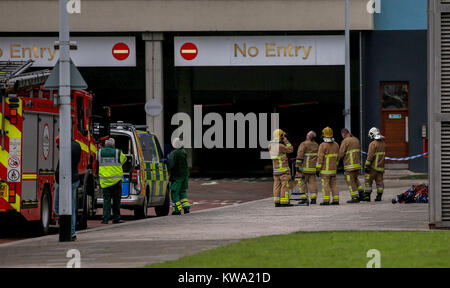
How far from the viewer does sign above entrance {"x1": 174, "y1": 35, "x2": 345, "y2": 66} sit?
140 ft

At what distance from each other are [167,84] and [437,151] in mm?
32501

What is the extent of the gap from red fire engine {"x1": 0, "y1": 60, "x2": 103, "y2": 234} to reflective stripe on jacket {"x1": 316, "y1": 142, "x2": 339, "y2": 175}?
669 cm

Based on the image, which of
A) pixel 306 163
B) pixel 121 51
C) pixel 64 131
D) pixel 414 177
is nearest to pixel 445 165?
pixel 64 131

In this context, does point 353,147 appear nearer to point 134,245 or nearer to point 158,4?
point 134,245

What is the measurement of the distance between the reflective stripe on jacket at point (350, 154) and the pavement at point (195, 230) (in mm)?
966

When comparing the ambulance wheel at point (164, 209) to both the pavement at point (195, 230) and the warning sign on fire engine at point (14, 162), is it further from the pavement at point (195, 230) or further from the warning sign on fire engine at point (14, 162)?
the warning sign on fire engine at point (14, 162)

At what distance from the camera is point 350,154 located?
25828mm

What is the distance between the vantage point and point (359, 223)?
19.1 m

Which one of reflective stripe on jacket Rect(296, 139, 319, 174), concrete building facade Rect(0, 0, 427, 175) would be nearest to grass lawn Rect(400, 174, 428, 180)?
concrete building facade Rect(0, 0, 427, 175)

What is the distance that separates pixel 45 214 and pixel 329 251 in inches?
302

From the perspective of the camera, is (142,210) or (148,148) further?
(148,148)

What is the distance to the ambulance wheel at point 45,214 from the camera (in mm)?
19203

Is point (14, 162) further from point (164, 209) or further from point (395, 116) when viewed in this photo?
point (395, 116)

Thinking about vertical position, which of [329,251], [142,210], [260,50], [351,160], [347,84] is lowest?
[142,210]
